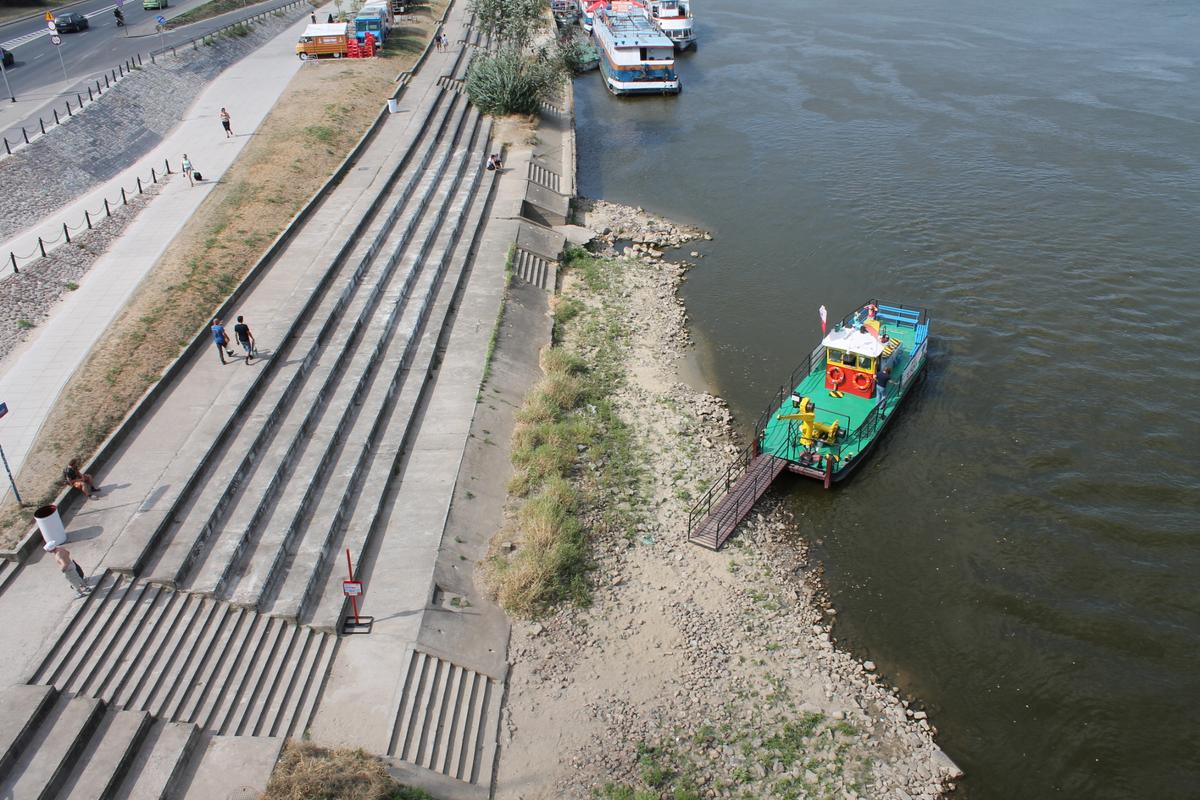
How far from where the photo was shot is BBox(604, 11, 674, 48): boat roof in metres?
63.8

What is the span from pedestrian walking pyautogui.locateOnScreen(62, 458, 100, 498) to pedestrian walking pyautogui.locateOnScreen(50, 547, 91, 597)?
8.25 ft

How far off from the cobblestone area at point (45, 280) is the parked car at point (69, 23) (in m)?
32.2

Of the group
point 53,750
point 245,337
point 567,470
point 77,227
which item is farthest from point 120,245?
point 53,750

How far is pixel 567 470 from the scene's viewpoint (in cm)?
2409

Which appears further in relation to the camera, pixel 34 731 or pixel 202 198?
pixel 202 198

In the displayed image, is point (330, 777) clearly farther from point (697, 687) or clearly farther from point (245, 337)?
point (245, 337)

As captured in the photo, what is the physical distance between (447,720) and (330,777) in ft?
9.12

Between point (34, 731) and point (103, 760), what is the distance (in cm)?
129

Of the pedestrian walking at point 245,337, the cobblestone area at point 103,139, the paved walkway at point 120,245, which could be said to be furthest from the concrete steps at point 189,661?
the cobblestone area at point 103,139

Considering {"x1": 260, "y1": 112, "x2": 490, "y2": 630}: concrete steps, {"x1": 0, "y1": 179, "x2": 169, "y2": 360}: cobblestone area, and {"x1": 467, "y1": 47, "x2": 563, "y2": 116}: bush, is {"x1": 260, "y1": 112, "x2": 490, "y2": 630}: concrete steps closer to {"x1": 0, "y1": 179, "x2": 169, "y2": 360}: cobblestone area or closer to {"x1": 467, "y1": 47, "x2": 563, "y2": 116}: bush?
{"x1": 0, "y1": 179, "x2": 169, "y2": 360}: cobblestone area

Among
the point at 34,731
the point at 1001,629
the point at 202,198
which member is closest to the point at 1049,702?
the point at 1001,629

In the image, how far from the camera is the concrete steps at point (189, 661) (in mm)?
15633

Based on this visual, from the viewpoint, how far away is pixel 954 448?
85.7 ft

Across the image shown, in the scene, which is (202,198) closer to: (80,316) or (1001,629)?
(80,316)
